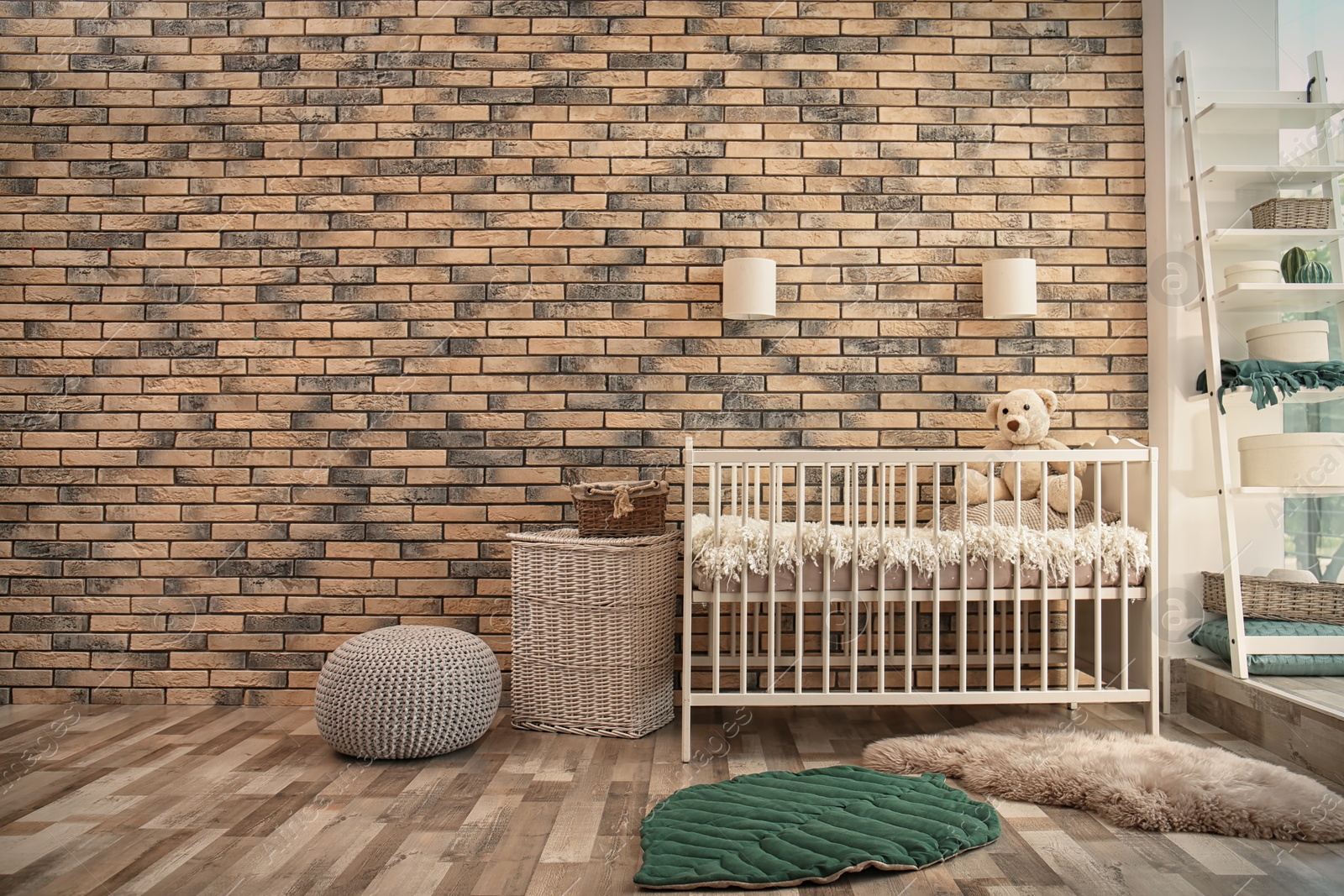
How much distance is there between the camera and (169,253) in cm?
Result: 335

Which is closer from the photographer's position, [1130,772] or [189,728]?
[1130,772]

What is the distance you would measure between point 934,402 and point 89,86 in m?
3.44

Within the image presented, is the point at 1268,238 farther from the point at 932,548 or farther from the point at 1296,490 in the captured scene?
the point at 932,548

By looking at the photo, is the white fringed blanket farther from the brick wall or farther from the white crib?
the brick wall

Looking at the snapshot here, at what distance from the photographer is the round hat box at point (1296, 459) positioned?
270 centimetres

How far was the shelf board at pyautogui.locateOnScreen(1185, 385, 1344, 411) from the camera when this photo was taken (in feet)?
9.41

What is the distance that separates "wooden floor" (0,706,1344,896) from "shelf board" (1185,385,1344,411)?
111cm

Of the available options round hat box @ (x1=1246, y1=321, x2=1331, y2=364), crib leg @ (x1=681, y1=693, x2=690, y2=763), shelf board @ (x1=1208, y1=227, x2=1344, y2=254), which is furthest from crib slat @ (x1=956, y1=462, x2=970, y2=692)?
shelf board @ (x1=1208, y1=227, x2=1344, y2=254)

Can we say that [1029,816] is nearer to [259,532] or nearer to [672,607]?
[672,607]

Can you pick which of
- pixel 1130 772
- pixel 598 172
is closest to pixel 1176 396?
pixel 1130 772

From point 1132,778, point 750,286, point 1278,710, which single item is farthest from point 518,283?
point 1278,710


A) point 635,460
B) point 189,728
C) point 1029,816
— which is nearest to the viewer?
point 1029,816

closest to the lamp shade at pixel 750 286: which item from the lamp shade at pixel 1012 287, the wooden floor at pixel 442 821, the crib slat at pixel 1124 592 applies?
the lamp shade at pixel 1012 287

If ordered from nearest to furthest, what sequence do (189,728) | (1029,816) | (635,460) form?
(1029,816)
(189,728)
(635,460)
